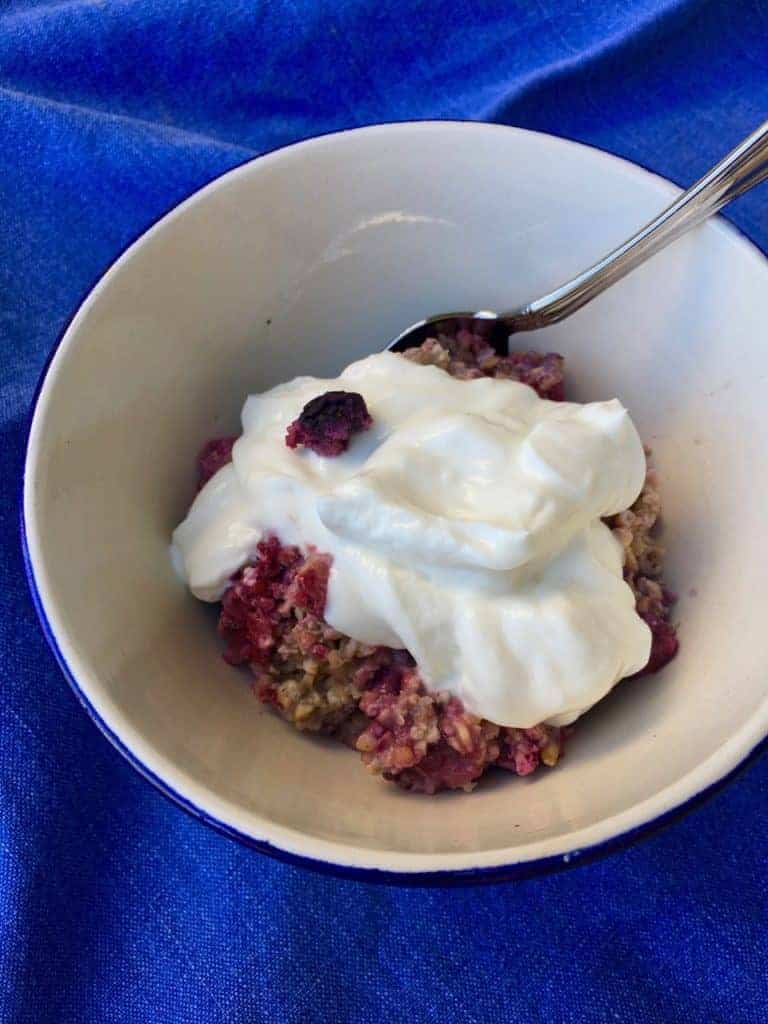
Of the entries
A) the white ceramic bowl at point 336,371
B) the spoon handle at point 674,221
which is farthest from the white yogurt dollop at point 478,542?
the spoon handle at point 674,221

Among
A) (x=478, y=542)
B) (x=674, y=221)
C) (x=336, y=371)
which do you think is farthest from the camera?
(x=336, y=371)

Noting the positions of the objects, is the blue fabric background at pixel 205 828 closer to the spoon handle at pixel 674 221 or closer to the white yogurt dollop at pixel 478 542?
the white yogurt dollop at pixel 478 542

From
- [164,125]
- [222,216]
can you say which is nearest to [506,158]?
[222,216]

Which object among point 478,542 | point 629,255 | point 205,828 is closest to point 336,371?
point 629,255

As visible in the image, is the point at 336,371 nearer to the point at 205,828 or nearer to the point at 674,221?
the point at 674,221

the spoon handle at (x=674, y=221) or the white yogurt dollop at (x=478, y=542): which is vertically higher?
the spoon handle at (x=674, y=221)

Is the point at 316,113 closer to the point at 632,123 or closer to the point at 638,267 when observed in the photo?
the point at 632,123

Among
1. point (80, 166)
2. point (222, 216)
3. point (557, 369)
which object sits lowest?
point (80, 166)
